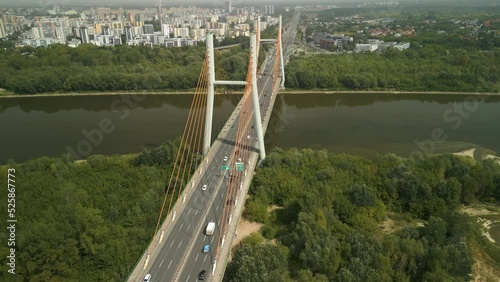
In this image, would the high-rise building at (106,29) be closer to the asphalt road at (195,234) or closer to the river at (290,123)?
the river at (290,123)

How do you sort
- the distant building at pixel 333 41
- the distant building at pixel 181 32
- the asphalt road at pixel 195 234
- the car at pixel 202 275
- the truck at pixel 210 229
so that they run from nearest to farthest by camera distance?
the car at pixel 202 275
the asphalt road at pixel 195 234
the truck at pixel 210 229
the distant building at pixel 333 41
the distant building at pixel 181 32

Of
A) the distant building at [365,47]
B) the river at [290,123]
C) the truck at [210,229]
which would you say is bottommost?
the river at [290,123]

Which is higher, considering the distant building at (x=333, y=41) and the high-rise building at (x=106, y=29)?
the high-rise building at (x=106, y=29)

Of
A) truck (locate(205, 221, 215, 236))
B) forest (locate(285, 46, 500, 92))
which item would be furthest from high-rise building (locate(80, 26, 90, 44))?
truck (locate(205, 221, 215, 236))

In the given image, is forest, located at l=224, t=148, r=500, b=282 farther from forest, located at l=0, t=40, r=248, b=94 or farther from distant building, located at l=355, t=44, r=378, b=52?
distant building, located at l=355, t=44, r=378, b=52

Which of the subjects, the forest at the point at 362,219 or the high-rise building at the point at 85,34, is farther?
the high-rise building at the point at 85,34

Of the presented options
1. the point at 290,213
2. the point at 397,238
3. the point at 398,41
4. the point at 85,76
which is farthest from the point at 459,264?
the point at 398,41

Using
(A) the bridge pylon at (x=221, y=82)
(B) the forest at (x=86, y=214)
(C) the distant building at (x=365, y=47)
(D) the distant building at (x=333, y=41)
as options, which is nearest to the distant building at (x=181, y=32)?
(D) the distant building at (x=333, y=41)

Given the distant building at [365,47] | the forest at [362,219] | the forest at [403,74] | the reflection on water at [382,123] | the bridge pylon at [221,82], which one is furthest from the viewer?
the distant building at [365,47]
